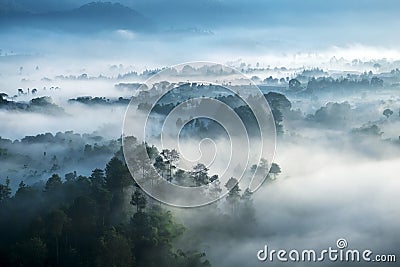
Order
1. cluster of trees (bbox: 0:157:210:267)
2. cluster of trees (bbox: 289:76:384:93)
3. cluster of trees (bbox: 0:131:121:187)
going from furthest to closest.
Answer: cluster of trees (bbox: 289:76:384:93)
cluster of trees (bbox: 0:131:121:187)
cluster of trees (bbox: 0:157:210:267)

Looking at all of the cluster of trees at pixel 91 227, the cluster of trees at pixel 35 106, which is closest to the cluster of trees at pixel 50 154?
the cluster of trees at pixel 91 227

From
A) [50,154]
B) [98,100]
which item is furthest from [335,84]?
[50,154]

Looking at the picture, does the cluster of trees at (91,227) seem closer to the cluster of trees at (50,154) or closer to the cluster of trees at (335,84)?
the cluster of trees at (50,154)

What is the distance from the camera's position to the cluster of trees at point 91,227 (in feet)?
51.9

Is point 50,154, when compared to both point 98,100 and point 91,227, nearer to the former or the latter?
point 91,227

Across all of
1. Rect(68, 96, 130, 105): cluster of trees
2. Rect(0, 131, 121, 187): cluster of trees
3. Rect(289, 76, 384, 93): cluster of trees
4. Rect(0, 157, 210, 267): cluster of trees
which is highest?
Rect(289, 76, 384, 93): cluster of trees

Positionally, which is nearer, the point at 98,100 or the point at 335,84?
the point at 98,100

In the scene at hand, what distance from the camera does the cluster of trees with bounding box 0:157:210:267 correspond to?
15.8 m

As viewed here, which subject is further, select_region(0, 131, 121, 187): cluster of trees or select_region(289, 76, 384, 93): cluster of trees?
select_region(289, 76, 384, 93): cluster of trees

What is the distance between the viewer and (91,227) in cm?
1745

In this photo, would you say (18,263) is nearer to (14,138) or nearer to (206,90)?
(14,138)

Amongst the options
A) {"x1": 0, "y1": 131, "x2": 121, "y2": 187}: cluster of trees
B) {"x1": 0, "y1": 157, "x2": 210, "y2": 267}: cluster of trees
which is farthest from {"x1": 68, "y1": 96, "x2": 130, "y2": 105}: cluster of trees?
{"x1": 0, "y1": 157, "x2": 210, "y2": 267}: cluster of trees

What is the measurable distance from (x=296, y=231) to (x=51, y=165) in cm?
1349

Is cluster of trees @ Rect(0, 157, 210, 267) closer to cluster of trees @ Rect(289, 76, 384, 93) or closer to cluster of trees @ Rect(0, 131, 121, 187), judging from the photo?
cluster of trees @ Rect(0, 131, 121, 187)
